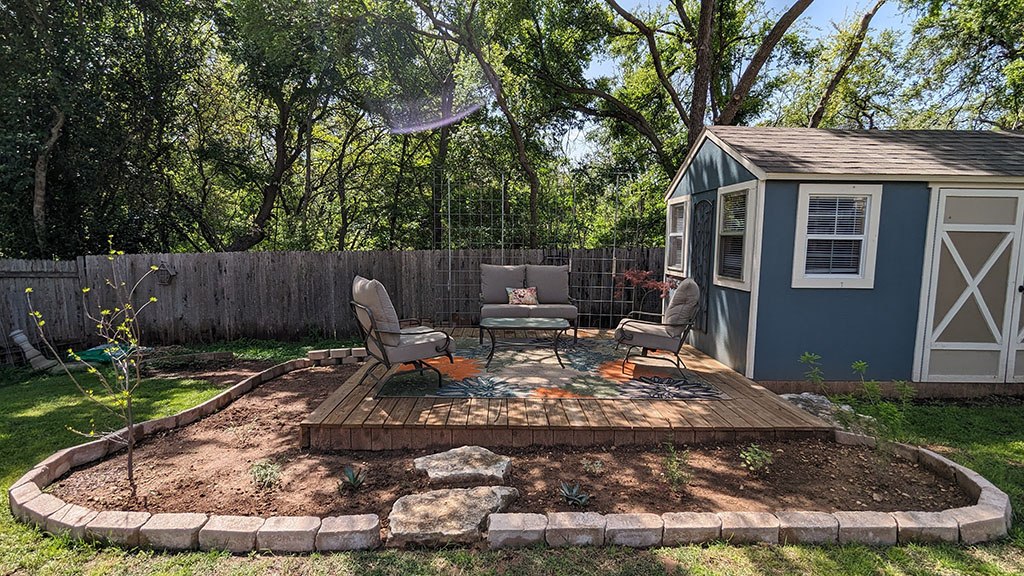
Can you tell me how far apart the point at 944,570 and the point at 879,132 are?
5454 mm

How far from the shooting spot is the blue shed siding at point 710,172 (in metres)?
5.15

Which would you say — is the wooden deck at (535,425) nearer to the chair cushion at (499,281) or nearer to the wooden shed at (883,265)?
the wooden shed at (883,265)

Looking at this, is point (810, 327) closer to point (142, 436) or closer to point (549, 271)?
point (549, 271)

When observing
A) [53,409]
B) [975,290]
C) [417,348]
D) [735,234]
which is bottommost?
[53,409]

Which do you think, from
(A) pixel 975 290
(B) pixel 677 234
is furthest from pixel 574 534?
(B) pixel 677 234

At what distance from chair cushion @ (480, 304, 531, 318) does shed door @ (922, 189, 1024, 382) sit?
4.37 meters

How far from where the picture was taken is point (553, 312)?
21.0ft

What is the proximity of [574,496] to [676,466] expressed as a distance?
84 centimetres

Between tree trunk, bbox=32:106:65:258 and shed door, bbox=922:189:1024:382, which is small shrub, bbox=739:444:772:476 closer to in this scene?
shed door, bbox=922:189:1024:382

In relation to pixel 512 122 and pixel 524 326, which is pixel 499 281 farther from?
pixel 512 122

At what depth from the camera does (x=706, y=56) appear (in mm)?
9414

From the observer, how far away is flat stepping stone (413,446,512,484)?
112 inches

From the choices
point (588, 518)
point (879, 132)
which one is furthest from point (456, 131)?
point (588, 518)

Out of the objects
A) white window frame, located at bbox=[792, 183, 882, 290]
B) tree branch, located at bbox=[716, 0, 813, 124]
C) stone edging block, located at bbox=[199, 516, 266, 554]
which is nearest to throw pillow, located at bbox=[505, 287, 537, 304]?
white window frame, located at bbox=[792, 183, 882, 290]
